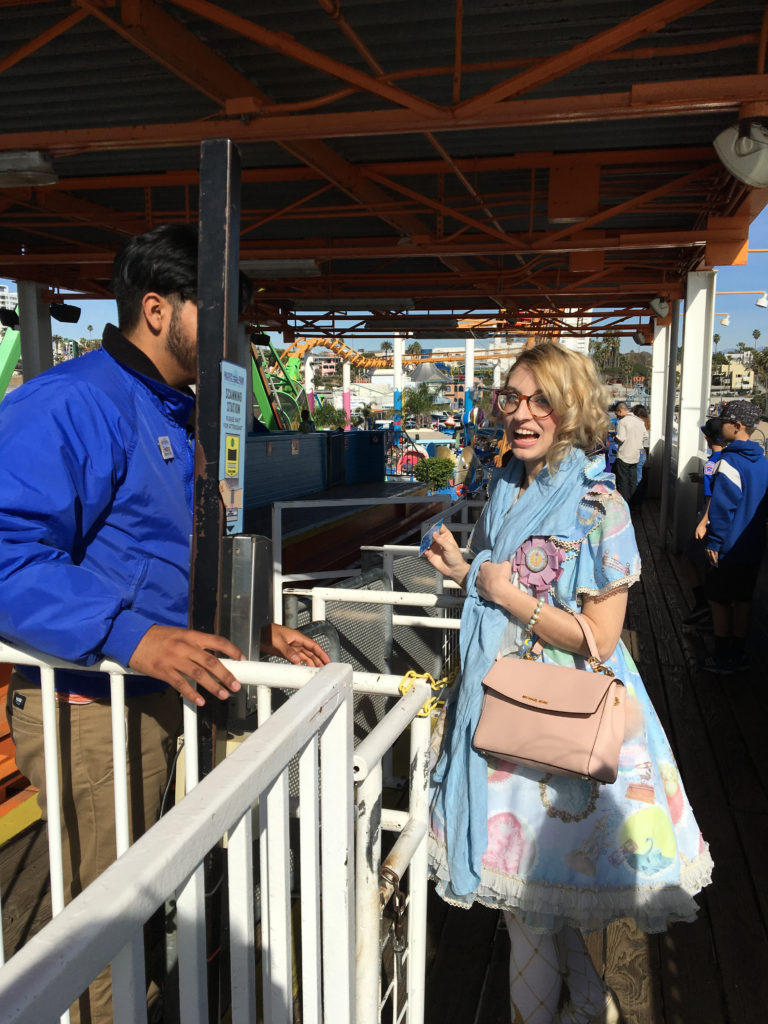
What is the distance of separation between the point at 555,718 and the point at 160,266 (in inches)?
50.0

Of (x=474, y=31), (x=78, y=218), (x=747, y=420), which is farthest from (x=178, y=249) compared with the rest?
(x=78, y=218)

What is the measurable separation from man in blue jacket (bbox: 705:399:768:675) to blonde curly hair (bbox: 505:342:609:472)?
3765mm

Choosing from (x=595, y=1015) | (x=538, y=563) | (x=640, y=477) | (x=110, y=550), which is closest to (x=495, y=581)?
(x=538, y=563)

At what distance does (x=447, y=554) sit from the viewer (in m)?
2.02

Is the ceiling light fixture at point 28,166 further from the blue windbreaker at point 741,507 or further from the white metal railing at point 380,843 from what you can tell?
the blue windbreaker at point 741,507

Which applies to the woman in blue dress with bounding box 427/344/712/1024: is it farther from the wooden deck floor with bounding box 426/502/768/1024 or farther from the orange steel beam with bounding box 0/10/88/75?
the orange steel beam with bounding box 0/10/88/75

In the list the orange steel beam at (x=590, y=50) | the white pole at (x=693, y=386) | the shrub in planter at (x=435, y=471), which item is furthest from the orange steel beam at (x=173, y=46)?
the shrub in planter at (x=435, y=471)

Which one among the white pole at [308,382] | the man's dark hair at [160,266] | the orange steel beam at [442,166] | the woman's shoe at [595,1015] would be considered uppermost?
the white pole at [308,382]

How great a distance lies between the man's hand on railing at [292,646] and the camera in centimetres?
169

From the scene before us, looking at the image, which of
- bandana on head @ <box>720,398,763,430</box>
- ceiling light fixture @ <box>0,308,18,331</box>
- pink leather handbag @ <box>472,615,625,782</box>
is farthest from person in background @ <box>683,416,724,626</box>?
ceiling light fixture @ <box>0,308,18,331</box>

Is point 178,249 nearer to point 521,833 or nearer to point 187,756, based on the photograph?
point 187,756

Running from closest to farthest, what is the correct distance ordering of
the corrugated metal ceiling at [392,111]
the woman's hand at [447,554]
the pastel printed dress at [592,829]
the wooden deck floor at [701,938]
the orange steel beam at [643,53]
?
1. the pastel printed dress at [592,829]
2. the woman's hand at [447,554]
3. the wooden deck floor at [701,938]
4. the corrugated metal ceiling at [392,111]
5. the orange steel beam at [643,53]

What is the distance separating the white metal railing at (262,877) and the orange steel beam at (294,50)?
335 centimetres

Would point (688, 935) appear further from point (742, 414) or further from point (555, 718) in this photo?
point (742, 414)
